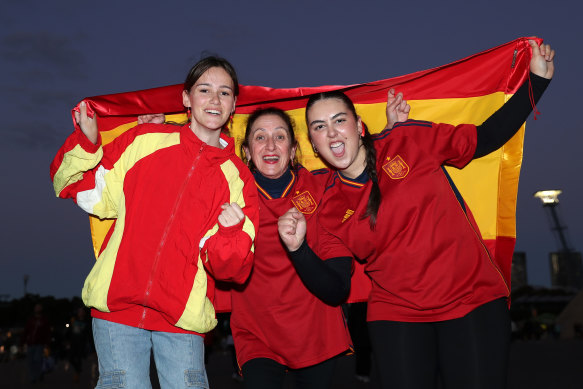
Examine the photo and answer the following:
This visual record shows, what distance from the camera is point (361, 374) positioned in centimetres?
1090

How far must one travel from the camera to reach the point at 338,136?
3.78 metres

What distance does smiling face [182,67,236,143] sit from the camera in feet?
11.7

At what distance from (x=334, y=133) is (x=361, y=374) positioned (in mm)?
8188

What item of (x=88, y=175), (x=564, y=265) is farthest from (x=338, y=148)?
(x=564, y=265)

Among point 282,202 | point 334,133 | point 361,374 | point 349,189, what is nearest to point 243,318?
point 282,202

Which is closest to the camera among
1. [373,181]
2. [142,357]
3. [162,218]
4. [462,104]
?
[142,357]

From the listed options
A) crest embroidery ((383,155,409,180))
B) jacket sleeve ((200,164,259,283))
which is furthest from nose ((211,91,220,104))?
crest embroidery ((383,155,409,180))

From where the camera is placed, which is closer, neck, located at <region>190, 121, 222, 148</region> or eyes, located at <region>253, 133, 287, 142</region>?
neck, located at <region>190, 121, 222, 148</region>

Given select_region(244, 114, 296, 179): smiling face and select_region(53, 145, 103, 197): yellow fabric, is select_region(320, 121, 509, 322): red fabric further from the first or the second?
select_region(53, 145, 103, 197): yellow fabric

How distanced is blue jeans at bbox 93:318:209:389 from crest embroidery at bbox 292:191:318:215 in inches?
48.4

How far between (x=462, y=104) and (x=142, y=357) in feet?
10.6

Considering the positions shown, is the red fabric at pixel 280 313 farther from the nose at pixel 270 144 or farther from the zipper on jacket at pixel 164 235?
the zipper on jacket at pixel 164 235

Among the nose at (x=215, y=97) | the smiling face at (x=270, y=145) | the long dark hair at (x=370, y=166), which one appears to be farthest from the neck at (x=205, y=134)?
the long dark hair at (x=370, y=166)

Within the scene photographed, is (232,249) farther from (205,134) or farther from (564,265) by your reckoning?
(564,265)
